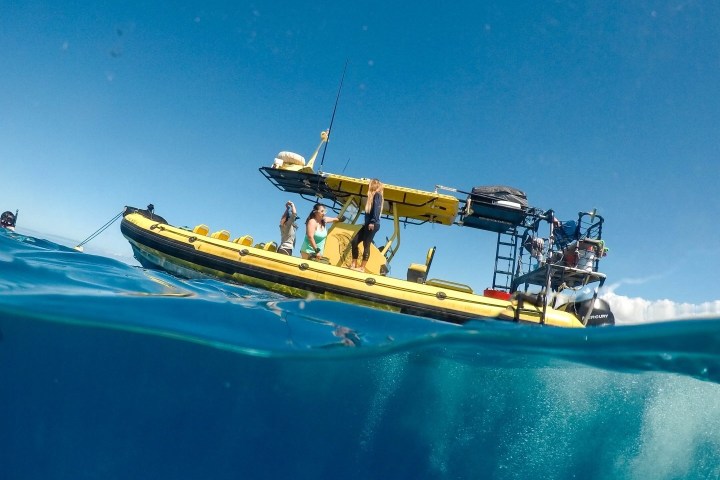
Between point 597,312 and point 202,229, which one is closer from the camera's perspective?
point 597,312

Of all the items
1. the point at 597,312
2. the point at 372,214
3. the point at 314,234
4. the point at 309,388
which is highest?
the point at 372,214

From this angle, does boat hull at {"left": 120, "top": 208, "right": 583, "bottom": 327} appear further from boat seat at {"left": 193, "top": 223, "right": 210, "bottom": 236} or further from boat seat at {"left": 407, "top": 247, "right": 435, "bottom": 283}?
boat seat at {"left": 407, "top": 247, "right": 435, "bottom": 283}

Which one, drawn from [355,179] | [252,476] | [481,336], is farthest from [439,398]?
[355,179]

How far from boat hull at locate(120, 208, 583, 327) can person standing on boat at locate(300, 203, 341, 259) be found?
736mm

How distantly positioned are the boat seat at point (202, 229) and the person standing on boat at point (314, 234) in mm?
2708

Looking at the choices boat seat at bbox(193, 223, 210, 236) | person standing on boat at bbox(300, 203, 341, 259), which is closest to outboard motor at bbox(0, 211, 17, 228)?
boat seat at bbox(193, 223, 210, 236)

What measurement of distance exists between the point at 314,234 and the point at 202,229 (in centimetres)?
314

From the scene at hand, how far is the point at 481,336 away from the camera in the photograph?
17.7 feet

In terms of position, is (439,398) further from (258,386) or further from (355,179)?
(355,179)

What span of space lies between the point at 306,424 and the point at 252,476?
202 centimetres

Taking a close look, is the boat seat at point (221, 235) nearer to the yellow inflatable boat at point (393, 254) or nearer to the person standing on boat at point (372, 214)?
the yellow inflatable boat at point (393, 254)

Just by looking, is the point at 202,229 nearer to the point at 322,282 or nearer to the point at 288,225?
the point at 288,225

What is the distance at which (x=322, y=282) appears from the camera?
7.80 meters

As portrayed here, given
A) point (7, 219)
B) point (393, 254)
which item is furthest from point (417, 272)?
point (7, 219)
